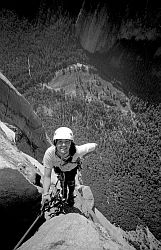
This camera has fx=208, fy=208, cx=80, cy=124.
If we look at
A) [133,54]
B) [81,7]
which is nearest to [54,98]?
[133,54]

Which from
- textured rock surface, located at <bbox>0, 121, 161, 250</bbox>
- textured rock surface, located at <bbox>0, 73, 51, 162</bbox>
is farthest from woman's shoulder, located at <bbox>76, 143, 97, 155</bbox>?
textured rock surface, located at <bbox>0, 73, 51, 162</bbox>

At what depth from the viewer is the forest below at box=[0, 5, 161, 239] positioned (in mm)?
16688

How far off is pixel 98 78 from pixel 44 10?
55.1ft

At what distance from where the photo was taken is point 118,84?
2883 cm

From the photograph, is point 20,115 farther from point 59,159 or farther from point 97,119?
point 97,119

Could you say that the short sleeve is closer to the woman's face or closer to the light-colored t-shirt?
the light-colored t-shirt

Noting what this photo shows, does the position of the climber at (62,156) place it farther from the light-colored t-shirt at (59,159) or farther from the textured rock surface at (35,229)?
the textured rock surface at (35,229)

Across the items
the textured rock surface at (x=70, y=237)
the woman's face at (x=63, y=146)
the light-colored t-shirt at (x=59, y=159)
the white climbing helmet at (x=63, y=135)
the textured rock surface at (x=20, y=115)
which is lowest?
the textured rock surface at (x=70, y=237)

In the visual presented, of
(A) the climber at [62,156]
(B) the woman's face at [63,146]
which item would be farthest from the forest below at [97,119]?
(B) the woman's face at [63,146]

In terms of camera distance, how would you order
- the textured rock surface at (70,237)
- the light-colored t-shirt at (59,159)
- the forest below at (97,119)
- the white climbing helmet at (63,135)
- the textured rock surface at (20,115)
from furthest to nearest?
the forest below at (97,119) → the textured rock surface at (20,115) → the light-colored t-shirt at (59,159) → the white climbing helmet at (63,135) → the textured rock surface at (70,237)

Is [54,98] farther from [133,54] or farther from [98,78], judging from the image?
[133,54]

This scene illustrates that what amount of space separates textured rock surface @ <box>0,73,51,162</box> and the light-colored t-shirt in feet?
22.8

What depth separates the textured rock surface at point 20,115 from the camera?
1071cm

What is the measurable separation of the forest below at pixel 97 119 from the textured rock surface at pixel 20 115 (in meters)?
7.05
